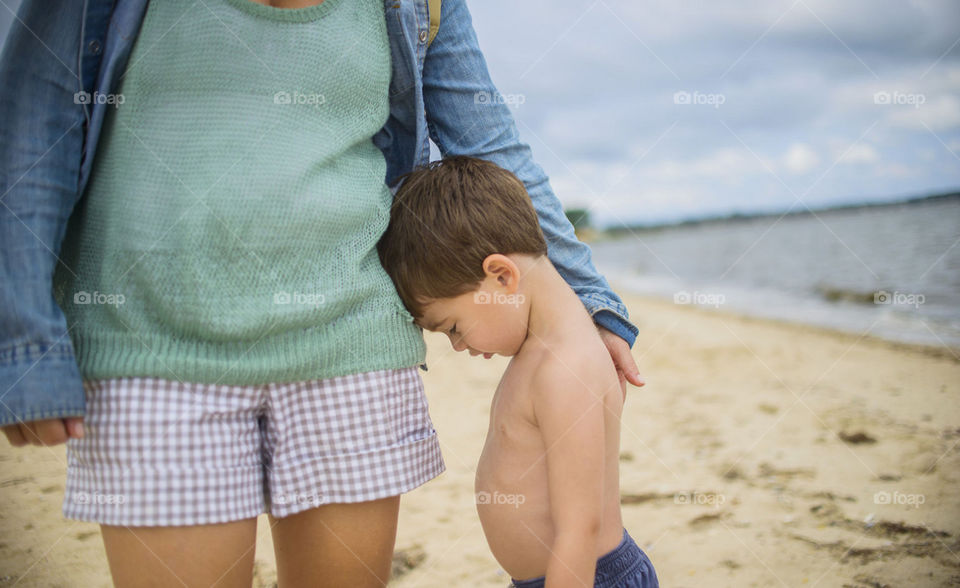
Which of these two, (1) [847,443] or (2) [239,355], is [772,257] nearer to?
(1) [847,443]

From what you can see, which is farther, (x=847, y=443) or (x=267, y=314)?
(x=847, y=443)

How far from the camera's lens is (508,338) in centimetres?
164

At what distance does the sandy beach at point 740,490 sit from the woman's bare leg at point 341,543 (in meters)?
1.18

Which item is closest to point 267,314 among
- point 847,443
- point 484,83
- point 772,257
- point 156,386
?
point 156,386

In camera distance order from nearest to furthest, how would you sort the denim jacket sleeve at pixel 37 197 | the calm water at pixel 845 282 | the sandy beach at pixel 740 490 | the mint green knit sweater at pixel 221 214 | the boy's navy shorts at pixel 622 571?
1. the denim jacket sleeve at pixel 37 197
2. the mint green knit sweater at pixel 221 214
3. the boy's navy shorts at pixel 622 571
4. the sandy beach at pixel 740 490
5. the calm water at pixel 845 282

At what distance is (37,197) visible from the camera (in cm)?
117

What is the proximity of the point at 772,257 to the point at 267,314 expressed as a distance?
1705cm

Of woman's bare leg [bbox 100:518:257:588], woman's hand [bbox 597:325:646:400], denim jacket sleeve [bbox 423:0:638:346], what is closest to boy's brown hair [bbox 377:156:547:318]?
denim jacket sleeve [bbox 423:0:638:346]

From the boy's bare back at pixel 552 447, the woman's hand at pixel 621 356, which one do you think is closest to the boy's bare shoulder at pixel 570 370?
the boy's bare back at pixel 552 447

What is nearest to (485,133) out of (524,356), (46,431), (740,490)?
(524,356)

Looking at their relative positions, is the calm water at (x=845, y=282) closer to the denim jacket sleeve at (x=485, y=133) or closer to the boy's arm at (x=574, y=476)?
the denim jacket sleeve at (x=485, y=133)

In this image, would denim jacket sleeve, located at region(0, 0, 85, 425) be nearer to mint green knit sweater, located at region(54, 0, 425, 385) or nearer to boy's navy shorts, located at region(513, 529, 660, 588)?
mint green knit sweater, located at region(54, 0, 425, 385)

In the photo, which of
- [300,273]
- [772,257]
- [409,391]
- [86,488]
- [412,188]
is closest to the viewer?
[86,488]

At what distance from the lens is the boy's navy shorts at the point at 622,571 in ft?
5.38
